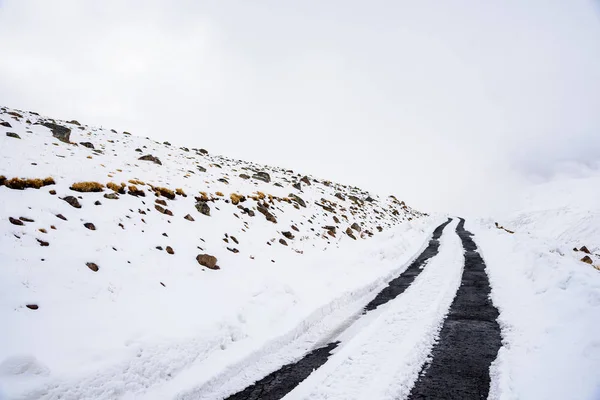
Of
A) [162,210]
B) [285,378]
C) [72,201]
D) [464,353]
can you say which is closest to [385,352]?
[464,353]

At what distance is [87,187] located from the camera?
9438 mm

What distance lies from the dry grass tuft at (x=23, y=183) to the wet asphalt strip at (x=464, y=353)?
10.1 meters

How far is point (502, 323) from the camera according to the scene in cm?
635

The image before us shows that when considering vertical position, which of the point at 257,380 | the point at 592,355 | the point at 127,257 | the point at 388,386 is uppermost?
the point at 127,257

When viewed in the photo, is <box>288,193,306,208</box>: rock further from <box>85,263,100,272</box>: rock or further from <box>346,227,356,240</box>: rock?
<box>85,263,100,272</box>: rock

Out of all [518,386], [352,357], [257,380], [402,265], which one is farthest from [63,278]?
[402,265]

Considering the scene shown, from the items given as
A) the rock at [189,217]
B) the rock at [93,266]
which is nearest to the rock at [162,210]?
the rock at [189,217]

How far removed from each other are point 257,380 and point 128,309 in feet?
9.45

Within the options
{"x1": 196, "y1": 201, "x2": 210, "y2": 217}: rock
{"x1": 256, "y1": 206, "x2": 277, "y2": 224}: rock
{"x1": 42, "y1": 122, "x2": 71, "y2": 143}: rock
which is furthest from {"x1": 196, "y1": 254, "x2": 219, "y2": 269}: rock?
{"x1": 42, "y1": 122, "x2": 71, "y2": 143}: rock

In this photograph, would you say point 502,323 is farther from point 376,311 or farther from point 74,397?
point 74,397

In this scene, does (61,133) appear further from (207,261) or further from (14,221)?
(207,261)

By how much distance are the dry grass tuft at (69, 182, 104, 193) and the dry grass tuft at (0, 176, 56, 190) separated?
26.2 inches

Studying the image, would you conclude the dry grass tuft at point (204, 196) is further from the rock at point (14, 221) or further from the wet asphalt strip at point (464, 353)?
the wet asphalt strip at point (464, 353)

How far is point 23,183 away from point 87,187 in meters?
1.52
